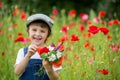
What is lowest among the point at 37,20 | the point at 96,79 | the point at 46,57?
the point at 96,79

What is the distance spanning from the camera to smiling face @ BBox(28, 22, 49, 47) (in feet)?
12.3

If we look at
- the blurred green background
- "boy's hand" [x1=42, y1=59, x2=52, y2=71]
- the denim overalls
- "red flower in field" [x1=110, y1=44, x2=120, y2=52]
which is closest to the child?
the denim overalls

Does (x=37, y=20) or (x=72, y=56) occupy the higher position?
(x=37, y=20)

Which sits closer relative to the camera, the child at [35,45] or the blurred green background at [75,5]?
the child at [35,45]

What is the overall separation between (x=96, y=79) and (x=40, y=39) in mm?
714

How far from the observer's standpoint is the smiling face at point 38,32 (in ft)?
12.3

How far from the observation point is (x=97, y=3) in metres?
10.3

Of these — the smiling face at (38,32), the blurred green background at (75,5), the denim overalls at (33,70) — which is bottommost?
the denim overalls at (33,70)

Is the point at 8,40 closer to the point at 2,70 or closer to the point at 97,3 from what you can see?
the point at 2,70

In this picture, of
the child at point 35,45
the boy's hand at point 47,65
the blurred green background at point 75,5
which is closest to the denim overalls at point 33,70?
the child at point 35,45

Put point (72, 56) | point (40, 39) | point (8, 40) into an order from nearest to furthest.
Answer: point (40, 39), point (72, 56), point (8, 40)

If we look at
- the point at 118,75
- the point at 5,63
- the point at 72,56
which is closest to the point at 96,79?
the point at 118,75

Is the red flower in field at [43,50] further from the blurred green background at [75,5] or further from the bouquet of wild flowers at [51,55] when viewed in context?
the blurred green background at [75,5]

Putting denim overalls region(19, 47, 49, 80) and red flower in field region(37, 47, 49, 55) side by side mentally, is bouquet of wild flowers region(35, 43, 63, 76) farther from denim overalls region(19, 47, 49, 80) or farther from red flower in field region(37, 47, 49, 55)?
denim overalls region(19, 47, 49, 80)
